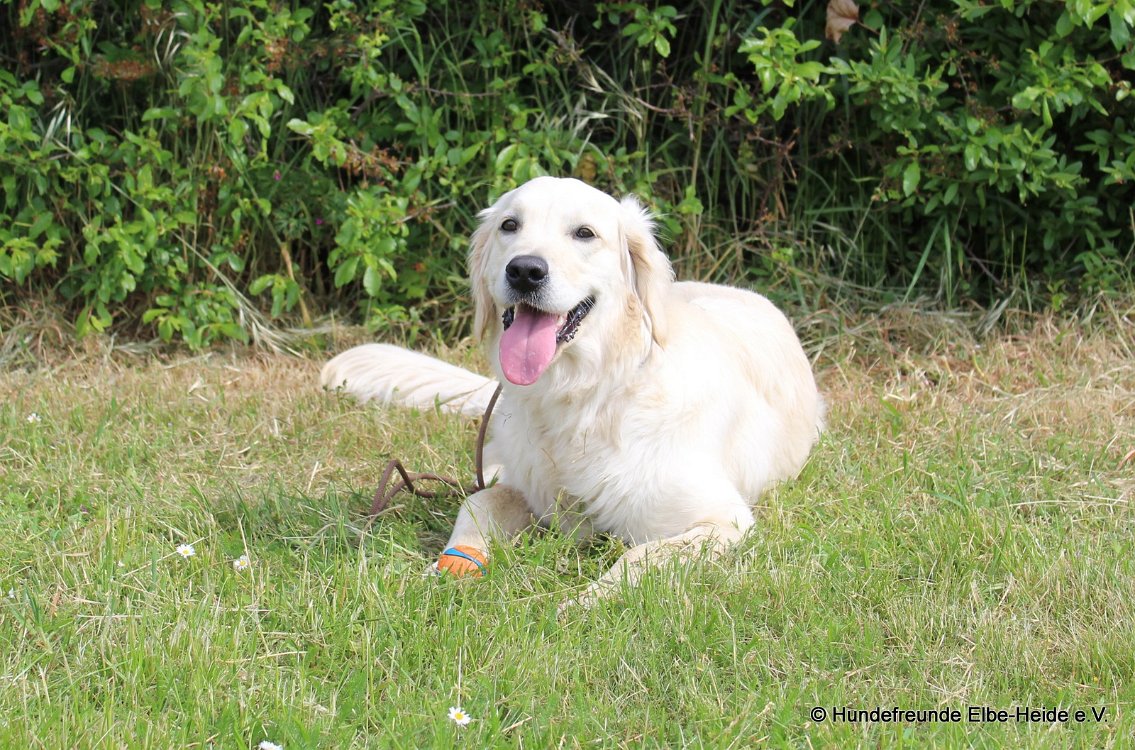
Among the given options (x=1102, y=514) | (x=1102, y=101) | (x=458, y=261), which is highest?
(x=1102, y=101)

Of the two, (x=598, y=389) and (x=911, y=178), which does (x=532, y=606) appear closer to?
(x=598, y=389)

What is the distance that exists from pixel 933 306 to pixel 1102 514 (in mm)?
2102

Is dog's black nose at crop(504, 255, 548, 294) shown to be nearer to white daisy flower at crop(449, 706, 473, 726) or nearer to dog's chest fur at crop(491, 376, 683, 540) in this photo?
dog's chest fur at crop(491, 376, 683, 540)

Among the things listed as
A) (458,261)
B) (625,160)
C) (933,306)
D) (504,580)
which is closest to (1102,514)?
(504,580)

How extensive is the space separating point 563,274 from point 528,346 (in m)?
0.19

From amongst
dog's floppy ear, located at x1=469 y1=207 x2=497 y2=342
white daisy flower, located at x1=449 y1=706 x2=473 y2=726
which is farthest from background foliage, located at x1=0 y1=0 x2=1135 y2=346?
white daisy flower, located at x1=449 y1=706 x2=473 y2=726

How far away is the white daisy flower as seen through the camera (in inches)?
87.3

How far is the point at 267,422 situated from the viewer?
4133 mm

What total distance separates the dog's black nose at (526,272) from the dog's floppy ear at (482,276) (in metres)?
0.25

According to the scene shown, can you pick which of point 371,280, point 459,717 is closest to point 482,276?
point 459,717

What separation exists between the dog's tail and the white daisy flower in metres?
1.96

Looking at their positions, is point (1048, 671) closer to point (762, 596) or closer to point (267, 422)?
point (762, 596)

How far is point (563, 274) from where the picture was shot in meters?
2.96

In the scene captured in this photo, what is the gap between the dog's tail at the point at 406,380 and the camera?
13.9ft
